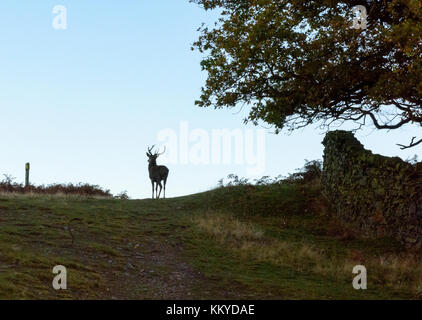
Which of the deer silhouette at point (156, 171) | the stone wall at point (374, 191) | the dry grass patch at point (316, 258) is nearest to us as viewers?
the dry grass patch at point (316, 258)

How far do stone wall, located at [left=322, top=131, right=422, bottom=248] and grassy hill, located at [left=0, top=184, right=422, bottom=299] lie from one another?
2.07 feet

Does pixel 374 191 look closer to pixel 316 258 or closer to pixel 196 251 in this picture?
pixel 316 258

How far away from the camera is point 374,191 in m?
19.6

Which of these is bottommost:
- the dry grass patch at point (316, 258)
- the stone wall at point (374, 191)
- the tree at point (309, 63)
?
the dry grass patch at point (316, 258)

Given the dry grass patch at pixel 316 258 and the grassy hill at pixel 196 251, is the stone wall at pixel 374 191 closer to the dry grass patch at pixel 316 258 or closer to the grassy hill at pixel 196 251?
the grassy hill at pixel 196 251

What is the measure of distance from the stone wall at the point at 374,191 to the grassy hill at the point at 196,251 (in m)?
0.63

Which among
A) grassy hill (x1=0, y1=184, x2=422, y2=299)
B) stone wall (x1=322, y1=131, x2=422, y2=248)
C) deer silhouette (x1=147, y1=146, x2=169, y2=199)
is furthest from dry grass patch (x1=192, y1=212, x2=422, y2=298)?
deer silhouette (x1=147, y1=146, x2=169, y2=199)

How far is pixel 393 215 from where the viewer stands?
61.8 feet

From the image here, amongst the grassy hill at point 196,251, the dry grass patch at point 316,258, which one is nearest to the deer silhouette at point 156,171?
the grassy hill at point 196,251

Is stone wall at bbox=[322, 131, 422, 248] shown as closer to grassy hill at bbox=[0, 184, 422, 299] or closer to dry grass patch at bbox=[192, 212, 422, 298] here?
grassy hill at bbox=[0, 184, 422, 299]

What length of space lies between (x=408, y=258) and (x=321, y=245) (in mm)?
2868

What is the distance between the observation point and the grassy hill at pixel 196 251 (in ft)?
37.6

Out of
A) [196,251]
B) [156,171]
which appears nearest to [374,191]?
[196,251]
